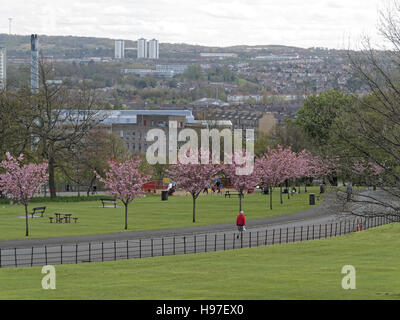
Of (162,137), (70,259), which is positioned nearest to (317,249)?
(70,259)

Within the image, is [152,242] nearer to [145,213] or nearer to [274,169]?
[145,213]

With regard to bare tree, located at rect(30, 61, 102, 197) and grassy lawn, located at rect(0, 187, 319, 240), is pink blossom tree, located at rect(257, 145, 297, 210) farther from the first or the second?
bare tree, located at rect(30, 61, 102, 197)

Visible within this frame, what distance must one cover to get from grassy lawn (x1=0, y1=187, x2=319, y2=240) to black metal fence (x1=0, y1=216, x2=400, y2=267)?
23.1ft

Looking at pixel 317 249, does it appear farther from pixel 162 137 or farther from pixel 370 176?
pixel 162 137

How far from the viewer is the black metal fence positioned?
136 feet

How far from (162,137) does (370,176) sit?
13982 centimetres

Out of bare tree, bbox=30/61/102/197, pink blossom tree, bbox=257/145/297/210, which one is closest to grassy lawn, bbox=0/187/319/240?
pink blossom tree, bbox=257/145/297/210

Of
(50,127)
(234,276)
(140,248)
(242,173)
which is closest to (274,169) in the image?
(242,173)

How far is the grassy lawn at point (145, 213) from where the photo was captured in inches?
2299

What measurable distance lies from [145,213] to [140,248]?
3024 cm

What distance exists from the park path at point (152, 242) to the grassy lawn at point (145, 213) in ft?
9.87

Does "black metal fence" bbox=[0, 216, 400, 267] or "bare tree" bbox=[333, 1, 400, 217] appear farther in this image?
"black metal fence" bbox=[0, 216, 400, 267]

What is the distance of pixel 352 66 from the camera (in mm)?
30328

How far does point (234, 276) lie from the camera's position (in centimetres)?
3328
